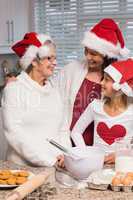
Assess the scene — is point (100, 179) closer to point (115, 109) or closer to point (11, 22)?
point (115, 109)

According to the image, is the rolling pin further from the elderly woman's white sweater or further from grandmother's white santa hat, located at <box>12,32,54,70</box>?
grandmother's white santa hat, located at <box>12,32,54,70</box>

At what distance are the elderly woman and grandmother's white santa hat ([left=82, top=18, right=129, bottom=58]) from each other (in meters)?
0.30

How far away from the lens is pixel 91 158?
1691 mm

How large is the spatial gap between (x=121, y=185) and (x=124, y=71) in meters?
0.89

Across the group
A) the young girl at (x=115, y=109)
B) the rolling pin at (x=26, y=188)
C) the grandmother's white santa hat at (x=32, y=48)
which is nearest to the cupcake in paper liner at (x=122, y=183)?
the rolling pin at (x=26, y=188)

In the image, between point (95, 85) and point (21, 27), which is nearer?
point (95, 85)

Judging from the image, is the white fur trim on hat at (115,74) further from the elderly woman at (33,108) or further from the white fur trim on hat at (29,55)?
the white fur trim on hat at (29,55)

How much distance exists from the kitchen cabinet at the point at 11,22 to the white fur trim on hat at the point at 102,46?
1227mm

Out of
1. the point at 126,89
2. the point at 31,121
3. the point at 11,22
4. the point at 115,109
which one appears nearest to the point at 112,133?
the point at 115,109

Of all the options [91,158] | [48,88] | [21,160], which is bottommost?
[21,160]

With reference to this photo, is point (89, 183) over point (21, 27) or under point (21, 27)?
under

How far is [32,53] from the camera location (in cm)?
238

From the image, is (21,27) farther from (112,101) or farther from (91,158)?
(91,158)

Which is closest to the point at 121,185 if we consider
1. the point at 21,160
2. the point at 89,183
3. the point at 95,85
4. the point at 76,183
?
the point at 89,183
